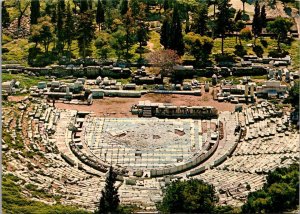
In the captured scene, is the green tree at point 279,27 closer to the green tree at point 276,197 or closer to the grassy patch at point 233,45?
the grassy patch at point 233,45

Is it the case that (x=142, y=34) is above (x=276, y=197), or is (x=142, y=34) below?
above

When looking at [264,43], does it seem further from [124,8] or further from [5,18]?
[5,18]

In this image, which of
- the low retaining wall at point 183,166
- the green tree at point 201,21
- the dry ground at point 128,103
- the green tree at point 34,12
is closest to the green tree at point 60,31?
the green tree at point 34,12

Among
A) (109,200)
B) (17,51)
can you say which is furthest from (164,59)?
(109,200)

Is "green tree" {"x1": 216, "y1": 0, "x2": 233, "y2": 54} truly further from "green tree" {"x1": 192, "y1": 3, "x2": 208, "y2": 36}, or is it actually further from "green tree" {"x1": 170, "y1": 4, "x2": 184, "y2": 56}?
"green tree" {"x1": 170, "y1": 4, "x2": 184, "y2": 56}

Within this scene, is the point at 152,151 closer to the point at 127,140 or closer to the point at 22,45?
the point at 127,140

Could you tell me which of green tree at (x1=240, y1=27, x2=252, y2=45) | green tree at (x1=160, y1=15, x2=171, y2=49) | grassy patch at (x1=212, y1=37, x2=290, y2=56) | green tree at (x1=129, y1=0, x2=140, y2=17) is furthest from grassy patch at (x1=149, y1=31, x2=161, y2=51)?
green tree at (x1=240, y1=27, x2=252, y2=45)
